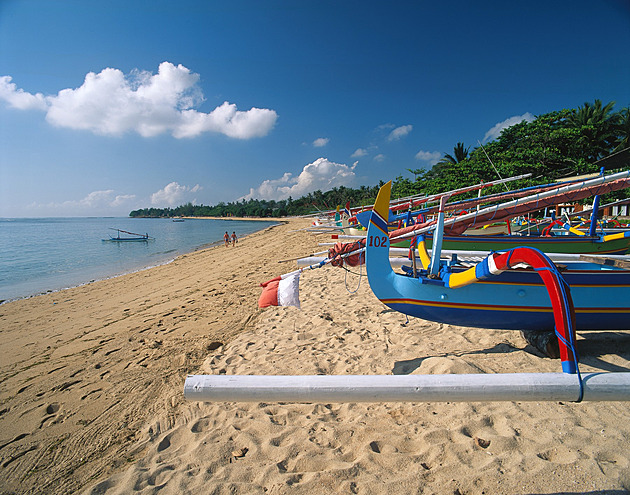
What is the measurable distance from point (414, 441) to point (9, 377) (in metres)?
5.90

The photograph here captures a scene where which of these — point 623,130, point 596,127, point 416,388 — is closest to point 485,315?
point 416,388

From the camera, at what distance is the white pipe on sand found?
150 centimetres

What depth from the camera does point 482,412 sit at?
101 inches

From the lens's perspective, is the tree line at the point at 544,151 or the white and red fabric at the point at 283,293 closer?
the white and red fabric at the point at 283,293

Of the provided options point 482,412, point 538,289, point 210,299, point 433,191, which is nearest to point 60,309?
point 210,299

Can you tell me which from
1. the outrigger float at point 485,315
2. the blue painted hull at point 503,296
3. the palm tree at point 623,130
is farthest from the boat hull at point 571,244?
the palm tree at point 623,130

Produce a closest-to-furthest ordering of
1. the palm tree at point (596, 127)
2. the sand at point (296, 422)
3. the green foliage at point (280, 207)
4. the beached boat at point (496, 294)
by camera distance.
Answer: the sand at point (296, 422), the beached boat at point (496, 294), the palm tree at point (596, 127), the green foliage at point (280, 207)

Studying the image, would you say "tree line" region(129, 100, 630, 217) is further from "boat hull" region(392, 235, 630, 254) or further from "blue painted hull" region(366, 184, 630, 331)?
"blue painted hull" region(366, 184, 630, 331)

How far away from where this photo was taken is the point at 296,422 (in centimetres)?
271

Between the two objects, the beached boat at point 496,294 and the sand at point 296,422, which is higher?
the beached boat at point 496,294

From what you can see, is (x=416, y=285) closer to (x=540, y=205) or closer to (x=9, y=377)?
(x=540, y=205)

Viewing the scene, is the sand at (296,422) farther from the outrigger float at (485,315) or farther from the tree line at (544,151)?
the tree line at (544,151)

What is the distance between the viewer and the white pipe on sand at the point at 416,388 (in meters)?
1.50

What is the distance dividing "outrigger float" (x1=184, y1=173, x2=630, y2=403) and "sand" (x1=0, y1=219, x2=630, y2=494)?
0.52 m
